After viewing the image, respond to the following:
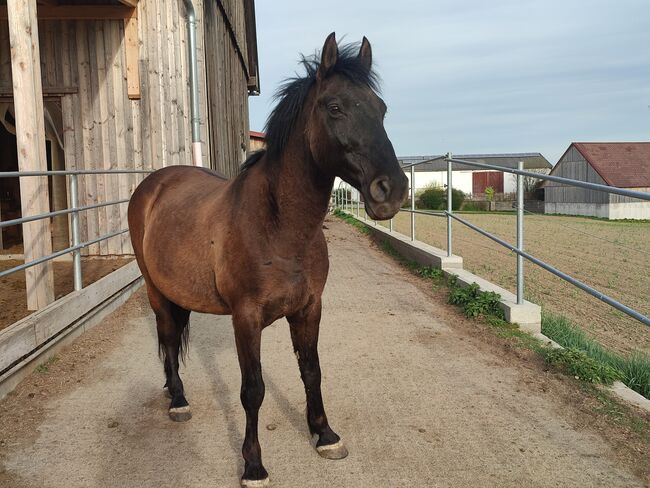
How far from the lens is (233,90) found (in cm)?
1199

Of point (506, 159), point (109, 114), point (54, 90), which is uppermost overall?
point (506, 159)

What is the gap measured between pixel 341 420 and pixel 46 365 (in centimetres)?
217

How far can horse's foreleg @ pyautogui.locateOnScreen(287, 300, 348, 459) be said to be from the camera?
101 inches

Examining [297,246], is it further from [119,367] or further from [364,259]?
[364,259]

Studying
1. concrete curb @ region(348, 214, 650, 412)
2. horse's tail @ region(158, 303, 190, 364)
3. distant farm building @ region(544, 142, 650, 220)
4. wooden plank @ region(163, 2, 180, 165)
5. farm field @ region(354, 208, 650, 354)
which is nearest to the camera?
concrete curb @ region(348, 214, 650, 412)

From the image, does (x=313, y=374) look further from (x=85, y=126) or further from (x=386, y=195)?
(x=85, y=126)

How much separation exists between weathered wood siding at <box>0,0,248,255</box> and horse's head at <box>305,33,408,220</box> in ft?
16.7

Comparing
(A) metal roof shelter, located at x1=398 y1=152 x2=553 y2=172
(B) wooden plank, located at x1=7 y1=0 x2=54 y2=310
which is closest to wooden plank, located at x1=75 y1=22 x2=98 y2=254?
(B) wooden plank, located at x1=7 y1=0 x2=54 y2=310

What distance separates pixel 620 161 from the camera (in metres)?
38.4

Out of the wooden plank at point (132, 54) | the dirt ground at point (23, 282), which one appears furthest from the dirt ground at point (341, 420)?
the wooden plank at point (132, 54)

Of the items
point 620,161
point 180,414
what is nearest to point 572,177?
point 620,161

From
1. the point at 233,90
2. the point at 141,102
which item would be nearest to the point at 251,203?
the point at 141,102

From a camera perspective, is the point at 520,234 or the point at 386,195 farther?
the point at 520,234

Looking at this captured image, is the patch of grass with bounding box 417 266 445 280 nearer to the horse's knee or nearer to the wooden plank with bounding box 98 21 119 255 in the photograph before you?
the wooden plank with bounding box 98 21 119 255
